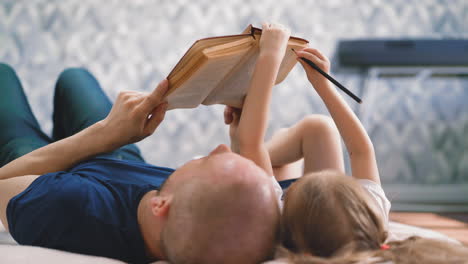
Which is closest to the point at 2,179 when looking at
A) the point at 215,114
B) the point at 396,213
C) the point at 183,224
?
the point at 183,224

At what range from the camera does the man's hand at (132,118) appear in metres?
0.85

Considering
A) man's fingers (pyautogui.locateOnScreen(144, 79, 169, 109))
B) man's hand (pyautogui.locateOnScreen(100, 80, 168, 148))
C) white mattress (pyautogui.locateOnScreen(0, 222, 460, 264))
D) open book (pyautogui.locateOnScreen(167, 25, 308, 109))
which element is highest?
open book (pyautogui.locateOnScreen(167, 25, 308, 109))

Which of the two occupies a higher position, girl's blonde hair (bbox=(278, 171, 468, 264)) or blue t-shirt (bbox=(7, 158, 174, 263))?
girl's blonde hair (bbox=(278, 171, 468, 264))

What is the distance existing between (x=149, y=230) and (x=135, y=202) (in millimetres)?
97

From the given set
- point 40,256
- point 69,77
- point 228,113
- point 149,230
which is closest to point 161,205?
point 149,230

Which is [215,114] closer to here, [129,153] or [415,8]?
[129,153]

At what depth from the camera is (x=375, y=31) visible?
2.22 metres

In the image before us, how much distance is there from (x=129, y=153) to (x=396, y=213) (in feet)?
4.66

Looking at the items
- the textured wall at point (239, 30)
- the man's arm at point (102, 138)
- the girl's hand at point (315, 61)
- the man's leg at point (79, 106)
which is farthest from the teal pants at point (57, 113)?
the textured wall at point (239, 30)

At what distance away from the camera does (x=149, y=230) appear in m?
0.69

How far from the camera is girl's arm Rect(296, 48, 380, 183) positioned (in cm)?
82

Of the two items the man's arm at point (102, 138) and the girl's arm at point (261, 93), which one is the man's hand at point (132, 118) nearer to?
the man's arm at point (102, 138)

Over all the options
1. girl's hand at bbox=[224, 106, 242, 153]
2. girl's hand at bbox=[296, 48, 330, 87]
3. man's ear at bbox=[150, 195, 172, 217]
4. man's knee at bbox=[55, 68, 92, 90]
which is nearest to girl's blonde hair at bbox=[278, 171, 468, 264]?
man's ear at bbox=[150, 195, 172, 217]

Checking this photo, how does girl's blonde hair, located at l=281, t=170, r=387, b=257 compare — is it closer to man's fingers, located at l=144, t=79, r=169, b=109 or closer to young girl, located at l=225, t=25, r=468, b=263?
young girl, located at l=225, t=25, r=468, b=263
